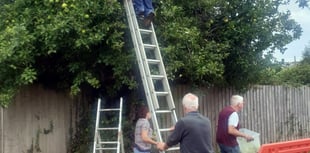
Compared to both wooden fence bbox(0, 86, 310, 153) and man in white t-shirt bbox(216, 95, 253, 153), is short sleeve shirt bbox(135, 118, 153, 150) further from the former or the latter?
wooden fence bbox(0, 86, 310, 153)

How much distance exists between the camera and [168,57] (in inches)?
438

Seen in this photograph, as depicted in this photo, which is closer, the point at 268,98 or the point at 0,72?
the point at 0,72

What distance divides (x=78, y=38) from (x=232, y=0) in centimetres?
398

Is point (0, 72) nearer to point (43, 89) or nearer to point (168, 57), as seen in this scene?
point (43, 89)

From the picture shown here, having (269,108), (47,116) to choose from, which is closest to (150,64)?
(47,116)

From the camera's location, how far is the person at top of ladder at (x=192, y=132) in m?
7.01

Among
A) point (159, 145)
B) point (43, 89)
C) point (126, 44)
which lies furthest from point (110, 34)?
point (159, 145)

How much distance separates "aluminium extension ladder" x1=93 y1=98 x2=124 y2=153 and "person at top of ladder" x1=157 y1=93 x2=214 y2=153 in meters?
4.08

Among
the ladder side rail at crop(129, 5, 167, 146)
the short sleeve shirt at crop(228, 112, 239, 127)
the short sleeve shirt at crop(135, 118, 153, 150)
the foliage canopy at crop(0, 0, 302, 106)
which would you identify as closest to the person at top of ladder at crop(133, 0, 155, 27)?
the ladder side rail at crop(129, 5, 167, 146)

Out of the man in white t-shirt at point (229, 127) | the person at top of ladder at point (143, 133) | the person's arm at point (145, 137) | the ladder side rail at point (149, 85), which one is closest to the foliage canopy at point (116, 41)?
the ladder side rail at point (149, 85)

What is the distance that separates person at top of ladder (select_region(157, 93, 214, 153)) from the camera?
7.01 m

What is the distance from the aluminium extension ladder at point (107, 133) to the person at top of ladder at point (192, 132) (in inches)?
161

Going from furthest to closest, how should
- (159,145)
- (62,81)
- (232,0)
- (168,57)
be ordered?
(232,0), (62,81), (168,57), (159,145)

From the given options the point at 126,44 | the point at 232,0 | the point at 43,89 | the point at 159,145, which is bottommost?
the point at 159,145
